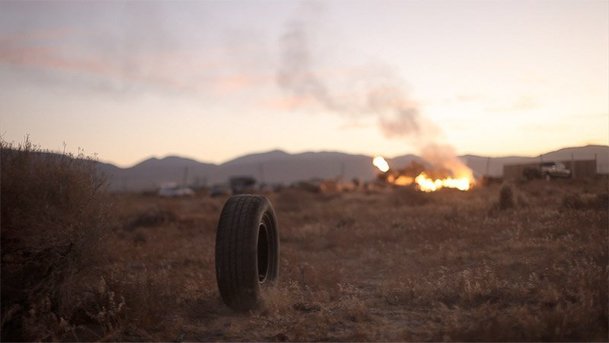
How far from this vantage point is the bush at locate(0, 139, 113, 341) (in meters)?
5.89

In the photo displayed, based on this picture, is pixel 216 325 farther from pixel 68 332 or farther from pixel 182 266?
pixel 182 266

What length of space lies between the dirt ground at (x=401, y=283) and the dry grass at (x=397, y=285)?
0.02 metres

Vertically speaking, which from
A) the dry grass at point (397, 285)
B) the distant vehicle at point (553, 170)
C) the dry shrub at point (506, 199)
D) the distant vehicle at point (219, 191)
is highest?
the distant vehicle at point (553, 170)

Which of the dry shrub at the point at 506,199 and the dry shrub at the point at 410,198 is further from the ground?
the dry shrub at the point at 506,199

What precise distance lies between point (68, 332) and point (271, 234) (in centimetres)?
378

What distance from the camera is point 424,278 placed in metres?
8.86

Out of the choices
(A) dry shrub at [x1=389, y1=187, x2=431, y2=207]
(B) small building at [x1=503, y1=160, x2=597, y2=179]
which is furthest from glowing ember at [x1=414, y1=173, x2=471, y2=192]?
(A) dry shrub at [x1=389, y1=187, x2=431, y2=207]

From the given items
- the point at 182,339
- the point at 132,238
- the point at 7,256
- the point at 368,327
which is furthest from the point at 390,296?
the point at 132,238

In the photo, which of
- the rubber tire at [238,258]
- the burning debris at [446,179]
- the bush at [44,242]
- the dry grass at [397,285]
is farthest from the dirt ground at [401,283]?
the burning debris at [446,179]

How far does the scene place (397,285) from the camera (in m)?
8.75

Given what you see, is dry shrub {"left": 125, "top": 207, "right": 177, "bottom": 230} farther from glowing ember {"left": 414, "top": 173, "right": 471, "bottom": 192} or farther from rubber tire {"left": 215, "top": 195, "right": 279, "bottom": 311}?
glowing ember {"left": 414, "top": 173, "right": 471, "bottom": 192}

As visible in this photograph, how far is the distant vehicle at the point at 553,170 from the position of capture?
34.3 meters

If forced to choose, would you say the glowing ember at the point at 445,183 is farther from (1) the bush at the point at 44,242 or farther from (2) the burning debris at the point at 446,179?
(1) the bush at the point at 44,242

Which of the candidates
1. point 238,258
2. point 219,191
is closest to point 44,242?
point 238,258
